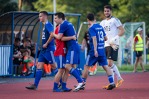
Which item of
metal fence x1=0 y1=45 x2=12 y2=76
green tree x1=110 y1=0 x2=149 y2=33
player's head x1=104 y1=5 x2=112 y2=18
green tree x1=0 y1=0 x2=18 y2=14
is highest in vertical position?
green tree x1=110 y1=0 x2=149 y2=33

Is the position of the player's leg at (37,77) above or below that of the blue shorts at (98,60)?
below

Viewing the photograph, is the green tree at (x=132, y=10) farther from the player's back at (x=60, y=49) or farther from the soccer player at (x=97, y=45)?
the player's back at (x=60, y=49)

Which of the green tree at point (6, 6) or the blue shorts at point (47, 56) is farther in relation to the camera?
the green tree at point (6, 6)

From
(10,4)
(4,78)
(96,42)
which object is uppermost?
(10,4)

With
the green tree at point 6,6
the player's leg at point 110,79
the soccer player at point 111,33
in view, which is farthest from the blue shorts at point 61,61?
the green tree at point 6,6

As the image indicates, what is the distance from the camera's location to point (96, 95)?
43.6 feet

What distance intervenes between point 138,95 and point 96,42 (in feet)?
7.68

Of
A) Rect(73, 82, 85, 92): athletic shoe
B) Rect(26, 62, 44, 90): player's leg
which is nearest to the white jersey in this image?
Rect(73, 82, 85, 92): athletic shoe

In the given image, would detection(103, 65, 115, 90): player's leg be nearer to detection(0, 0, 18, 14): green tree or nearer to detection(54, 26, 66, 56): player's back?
detection(54, 26, 66, 56): player's back

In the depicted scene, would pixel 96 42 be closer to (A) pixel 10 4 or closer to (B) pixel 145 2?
(A) pixel 10 4

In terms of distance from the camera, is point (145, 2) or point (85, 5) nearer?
point (145, 2)

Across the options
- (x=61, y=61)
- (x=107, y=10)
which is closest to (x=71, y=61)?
(x=61, y=61)

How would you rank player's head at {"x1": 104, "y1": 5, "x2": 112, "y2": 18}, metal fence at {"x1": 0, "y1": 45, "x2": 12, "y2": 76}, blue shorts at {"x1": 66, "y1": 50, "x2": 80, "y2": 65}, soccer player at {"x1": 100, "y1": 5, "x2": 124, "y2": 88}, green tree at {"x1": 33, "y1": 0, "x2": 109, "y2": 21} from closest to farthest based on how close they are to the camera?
1. blue shorts at {"x1": 66, "y1": 50, "x2": 80, "y2": 65}
2. player's head at {"x1": 104, "y1": 5, "x2": 112, "y2": 18}
3. soccer player at {"x1": 100, "y1": 5, "x2": 124, "y2": 88}
4. metal fence at {"x1": 0, "y1": 45, "x2": 12, "y2": 76}
5. green tree at {"x1": 33, "y1": 0, "x2": 109, "y2": 21}

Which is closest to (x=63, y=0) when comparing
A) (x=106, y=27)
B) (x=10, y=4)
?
(x=10, y=4)
